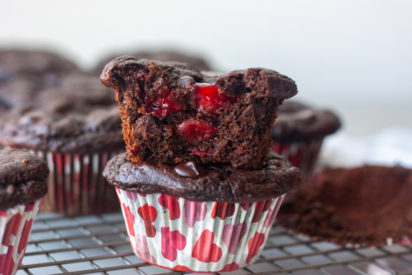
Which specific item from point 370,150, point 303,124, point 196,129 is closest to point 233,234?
point 196,129

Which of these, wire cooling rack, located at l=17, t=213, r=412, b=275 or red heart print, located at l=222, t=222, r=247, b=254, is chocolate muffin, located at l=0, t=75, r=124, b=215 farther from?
red heart print, located at l=222, t=222, r=247, b=254

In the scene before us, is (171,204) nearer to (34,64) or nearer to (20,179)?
(20,179)

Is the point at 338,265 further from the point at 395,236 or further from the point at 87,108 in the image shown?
the point at 87,108

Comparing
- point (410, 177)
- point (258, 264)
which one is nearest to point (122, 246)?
point (258, 264)

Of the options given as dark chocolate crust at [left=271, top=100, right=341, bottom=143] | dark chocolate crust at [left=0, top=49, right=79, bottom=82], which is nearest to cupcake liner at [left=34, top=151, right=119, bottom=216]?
dark chocolate crust at [left=271, top=100, right=341, bottom=143]

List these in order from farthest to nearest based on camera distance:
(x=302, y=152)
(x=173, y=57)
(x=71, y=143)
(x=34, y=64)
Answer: (x=173, y=57), (x=34, y=64), (x=302, y=152), (x=71, y=143)

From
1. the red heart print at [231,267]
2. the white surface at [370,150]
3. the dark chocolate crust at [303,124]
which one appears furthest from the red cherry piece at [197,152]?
the white surface at [370,150]
